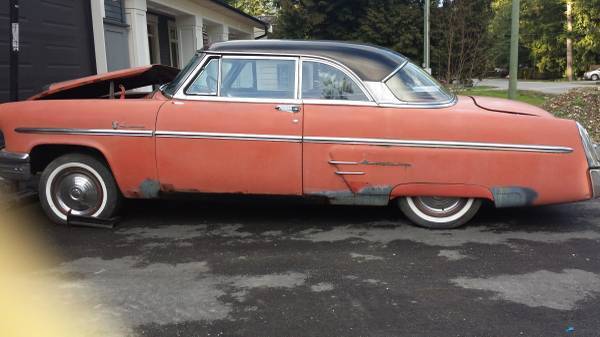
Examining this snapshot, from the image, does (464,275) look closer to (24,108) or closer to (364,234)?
(364,234)

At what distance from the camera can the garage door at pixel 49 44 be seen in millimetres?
7855

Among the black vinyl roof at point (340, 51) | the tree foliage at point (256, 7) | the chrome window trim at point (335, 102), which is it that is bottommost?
the chrome window trim at point (335, 102)

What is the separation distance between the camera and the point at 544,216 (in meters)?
5.16

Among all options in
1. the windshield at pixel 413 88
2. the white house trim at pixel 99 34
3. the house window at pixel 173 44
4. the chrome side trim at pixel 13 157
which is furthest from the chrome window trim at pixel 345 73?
the house window at pixel 173 44

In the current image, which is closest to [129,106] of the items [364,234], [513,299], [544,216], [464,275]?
[364,234]

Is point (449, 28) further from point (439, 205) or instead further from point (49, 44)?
point (439, 205)

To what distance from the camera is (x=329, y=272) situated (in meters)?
3.81

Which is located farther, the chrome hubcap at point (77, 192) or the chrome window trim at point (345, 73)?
the chrome hubcap at point (77, 192)

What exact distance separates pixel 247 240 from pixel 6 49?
559cm

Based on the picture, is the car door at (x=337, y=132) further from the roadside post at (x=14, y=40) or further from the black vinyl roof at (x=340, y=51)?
the roadside post at (x=14, y=40)

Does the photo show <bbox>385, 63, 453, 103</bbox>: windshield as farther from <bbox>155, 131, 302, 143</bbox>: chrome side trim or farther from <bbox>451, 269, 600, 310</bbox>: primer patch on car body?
<bbox>451, 269, 600, 310</bbox>: primer patch on car body

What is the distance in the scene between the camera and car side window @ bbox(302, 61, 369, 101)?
182 inches

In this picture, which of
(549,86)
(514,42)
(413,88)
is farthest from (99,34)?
(549,86)

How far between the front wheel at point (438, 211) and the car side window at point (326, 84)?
1087 millimetres
